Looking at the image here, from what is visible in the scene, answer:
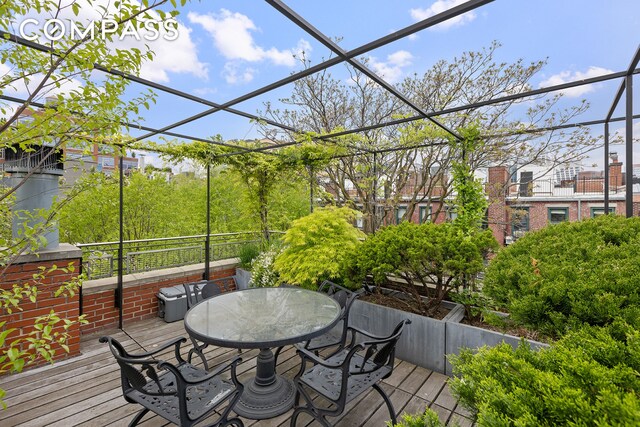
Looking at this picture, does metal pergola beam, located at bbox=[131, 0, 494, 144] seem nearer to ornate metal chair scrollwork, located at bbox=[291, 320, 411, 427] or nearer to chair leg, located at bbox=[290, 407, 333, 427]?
ornate metal chair scrollwork, located at bbox=[291, 320, 411, 427]

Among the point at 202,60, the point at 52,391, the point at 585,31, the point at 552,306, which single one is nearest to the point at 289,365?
the point at 52,391

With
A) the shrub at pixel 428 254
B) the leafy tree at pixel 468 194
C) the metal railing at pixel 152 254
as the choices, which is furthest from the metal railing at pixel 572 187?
the metal railing at pixel 152 254

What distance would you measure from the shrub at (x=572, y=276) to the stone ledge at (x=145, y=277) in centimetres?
440

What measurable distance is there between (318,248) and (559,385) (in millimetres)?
3140

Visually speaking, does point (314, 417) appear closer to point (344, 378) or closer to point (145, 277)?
point (344, 378)

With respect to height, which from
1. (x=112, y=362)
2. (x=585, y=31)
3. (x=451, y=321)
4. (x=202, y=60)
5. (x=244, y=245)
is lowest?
(x=112, y=362)

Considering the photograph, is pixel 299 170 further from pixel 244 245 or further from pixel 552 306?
pixel 552 306

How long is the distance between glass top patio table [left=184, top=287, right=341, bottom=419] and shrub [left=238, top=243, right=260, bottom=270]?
2.35 metres

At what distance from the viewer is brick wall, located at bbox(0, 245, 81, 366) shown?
9.21ft

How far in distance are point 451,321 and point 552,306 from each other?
3.73 feet

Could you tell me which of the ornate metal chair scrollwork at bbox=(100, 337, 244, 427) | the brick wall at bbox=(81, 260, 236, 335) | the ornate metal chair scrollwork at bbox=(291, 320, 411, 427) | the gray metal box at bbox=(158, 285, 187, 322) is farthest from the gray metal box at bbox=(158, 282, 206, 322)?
the ornate metal chair scrollwork at bbox=(291, 320, 411, 427)

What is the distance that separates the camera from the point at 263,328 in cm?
230

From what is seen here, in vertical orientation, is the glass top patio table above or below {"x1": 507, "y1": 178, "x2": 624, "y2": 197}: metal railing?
below

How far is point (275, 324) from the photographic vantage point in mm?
2381
